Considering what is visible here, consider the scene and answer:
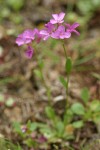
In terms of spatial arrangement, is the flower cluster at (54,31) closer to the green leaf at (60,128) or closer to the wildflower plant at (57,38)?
the wildflower plant at (57,38)

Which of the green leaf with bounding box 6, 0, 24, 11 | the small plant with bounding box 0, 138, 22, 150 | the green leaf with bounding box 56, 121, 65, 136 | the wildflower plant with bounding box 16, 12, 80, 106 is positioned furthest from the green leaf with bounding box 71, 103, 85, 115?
the green leaf with bounding box 6, 0, 24, 11

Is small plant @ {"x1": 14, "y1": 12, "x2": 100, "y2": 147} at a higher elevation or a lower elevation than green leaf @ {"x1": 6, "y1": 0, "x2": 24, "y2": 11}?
lower

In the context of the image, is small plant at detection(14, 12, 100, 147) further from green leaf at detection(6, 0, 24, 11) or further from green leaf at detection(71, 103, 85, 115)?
green leaf at detection(6, 0, 24, 11)

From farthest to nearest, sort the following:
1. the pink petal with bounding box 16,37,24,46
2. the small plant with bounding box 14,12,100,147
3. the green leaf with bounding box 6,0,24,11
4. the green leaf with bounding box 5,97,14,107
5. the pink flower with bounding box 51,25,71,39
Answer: the green leaf with bounding box 6,0,24,11 → the green leaf with bounding box 5,97,14,107 → the small plant with bounding box 14,12,100,147 → the pink petal with bounding box 16,37,24,46 → the pink flower with bounding box 51,25,71,39

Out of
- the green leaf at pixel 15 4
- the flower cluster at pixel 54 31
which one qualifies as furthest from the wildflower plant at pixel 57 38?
the green leaf at pixel 15 4

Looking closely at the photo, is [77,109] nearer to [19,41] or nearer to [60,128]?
[60,128]

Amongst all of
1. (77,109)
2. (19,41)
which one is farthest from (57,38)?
(77,109)

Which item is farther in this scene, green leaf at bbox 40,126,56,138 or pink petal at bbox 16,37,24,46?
green leaf at bbox 40,126,56,138

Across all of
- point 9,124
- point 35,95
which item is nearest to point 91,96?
point 35,95

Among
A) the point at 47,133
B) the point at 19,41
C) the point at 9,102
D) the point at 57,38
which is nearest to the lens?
the point at 57,38
